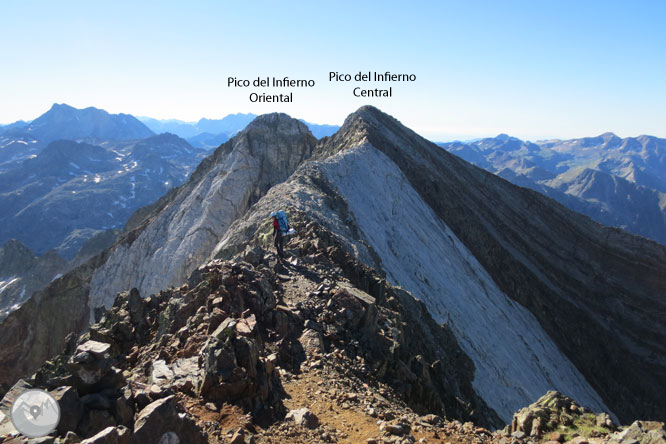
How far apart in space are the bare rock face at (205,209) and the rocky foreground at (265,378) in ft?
93.5

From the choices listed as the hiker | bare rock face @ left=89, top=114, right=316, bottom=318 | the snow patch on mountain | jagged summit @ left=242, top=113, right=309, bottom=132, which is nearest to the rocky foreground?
the hiker

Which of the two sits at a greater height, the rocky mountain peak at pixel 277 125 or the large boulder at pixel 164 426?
the rocky mountain peak at pixel 277 125

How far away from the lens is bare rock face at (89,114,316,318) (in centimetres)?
4219

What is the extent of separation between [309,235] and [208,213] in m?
Result: 29.4

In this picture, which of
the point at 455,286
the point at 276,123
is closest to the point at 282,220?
the point at 455,286

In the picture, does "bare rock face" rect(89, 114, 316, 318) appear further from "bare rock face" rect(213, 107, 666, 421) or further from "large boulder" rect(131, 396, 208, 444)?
"large boulder" rect(131, 396, 208, 444)

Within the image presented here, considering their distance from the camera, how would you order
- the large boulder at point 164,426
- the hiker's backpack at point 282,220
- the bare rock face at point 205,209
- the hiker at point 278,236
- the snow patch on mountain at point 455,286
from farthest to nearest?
the bare rock face at point 205,209 → the snow patch on mountain at point 455,286 → the hiker's backpack at point 282,220 → the hiker at point 278,236 → the large boulder at point 164,426

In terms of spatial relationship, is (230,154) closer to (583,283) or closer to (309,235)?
(309,235)

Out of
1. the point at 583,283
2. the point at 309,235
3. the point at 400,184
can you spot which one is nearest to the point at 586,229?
the point at 583,283

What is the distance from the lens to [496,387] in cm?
2498

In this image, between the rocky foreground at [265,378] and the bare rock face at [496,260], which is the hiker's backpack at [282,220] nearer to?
the rocky foreground at [265,378]

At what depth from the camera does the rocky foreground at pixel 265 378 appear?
6.29m

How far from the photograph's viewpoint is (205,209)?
47094mm

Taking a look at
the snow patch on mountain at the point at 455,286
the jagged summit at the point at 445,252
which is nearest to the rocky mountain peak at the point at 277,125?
the jagged summit at the point at 445,252
